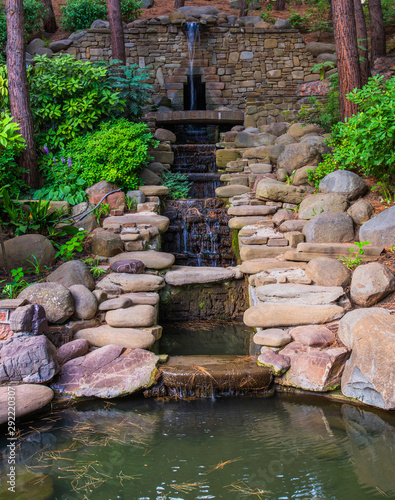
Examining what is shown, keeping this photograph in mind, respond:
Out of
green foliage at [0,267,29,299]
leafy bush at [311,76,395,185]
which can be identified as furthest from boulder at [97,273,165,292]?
leafy bush at [311,76,395,185]

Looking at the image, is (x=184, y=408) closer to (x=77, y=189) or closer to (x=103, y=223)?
(x=103, y=223)

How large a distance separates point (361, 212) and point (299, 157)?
1860mm

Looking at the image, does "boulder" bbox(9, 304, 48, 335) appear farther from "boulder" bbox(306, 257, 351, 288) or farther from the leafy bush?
the leafy bush

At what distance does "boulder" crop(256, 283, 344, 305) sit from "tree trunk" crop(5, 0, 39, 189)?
174 inches

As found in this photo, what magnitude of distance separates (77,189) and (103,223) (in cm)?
119

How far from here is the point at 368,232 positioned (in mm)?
5484

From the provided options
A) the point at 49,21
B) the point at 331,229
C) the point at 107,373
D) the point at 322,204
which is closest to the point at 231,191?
the point at 322,204

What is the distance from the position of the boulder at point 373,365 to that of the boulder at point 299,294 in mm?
734

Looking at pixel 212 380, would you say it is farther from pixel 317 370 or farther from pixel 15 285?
pixel 15 285

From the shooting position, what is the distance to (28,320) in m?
4.01

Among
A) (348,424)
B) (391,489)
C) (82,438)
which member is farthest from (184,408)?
(391,489)

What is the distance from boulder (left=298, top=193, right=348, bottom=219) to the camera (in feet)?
20.1

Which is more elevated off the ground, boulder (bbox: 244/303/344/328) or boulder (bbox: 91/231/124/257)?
boulder (bbox: 91/231/124/257)

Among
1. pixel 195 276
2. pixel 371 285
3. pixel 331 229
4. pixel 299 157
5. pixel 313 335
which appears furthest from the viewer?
pixel 299 157
